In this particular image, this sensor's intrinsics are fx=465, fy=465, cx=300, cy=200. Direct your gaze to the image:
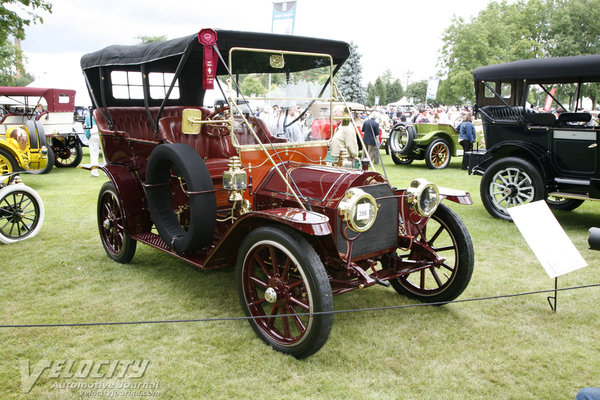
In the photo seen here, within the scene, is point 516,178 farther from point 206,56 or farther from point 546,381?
point 206,56

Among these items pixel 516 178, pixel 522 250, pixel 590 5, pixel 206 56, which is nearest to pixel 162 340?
pixel 206 56

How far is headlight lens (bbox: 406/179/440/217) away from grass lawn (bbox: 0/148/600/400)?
2.85ft

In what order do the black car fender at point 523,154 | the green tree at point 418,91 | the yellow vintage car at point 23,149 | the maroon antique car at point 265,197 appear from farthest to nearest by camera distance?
the green tree at point 418,91 < the yellow vintage car at point 23,149 < the black car fender at point 523,154 < the maroon antique car at point 265,197

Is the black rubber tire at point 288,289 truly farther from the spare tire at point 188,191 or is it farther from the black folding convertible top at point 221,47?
the black folding convertible top at point 221,47

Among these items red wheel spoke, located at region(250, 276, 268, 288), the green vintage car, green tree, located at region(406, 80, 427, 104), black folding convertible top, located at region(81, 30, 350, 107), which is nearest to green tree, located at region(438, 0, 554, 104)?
the green vintage car

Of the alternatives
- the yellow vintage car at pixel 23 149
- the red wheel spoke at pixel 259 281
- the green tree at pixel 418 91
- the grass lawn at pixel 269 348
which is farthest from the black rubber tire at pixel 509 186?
the green tree at pixel 418 91

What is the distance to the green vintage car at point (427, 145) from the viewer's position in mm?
12531

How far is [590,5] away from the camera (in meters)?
34.2

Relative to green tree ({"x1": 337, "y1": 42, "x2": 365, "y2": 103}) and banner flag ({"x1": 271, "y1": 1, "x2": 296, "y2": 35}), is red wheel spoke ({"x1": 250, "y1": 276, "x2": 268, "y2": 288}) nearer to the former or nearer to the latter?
banner flag ({"x1": 271, "y1": 1, "x2": 296, "y2": 35})

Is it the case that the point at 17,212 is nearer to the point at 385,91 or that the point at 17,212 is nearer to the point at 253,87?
the point at 253,87

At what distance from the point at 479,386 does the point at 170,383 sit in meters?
1.86

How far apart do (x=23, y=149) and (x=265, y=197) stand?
8952mm

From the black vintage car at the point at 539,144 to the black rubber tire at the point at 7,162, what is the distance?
9135 millimetres

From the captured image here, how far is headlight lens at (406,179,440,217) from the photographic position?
11.5 feet
